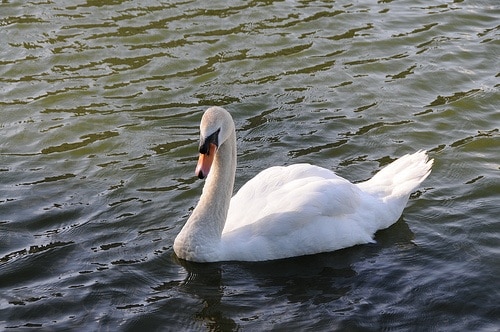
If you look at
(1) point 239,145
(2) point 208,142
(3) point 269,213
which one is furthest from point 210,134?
(1) point 239,145

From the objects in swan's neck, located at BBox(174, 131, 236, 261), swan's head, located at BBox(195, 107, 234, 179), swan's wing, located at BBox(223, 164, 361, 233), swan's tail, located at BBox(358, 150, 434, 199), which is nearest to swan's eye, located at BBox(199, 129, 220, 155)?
swan's head, located at BBox(195, 107, 234, 179)

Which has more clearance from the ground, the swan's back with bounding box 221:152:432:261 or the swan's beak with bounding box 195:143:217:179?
the swan's beak with bounding box 195:143:217:179

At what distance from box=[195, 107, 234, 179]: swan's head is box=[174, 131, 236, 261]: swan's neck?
236 mm

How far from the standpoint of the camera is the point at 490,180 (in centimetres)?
1003

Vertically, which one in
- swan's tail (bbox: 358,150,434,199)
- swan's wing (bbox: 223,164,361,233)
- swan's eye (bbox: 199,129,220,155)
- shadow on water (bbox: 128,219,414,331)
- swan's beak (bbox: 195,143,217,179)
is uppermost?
swan's eye (bbox: 199,129,220,155)

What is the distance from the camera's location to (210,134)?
26.8 ft

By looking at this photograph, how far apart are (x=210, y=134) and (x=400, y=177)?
228cm

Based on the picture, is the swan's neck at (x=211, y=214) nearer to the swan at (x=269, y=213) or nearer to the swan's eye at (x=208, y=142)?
the swan at (x=269, y=213)

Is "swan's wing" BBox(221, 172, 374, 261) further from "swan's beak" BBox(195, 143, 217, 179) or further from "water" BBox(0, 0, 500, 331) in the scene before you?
"swan's beak" BBox(195, 143, 217, 179)

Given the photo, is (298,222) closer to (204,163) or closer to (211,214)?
(211,214)

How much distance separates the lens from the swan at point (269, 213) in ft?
28.0

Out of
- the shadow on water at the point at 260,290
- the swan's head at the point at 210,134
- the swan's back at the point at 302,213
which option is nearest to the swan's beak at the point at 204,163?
the swan's head at the point at 210,134

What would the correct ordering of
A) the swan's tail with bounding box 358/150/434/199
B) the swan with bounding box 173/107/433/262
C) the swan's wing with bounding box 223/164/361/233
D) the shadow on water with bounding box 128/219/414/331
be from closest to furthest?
the shadow on water with bounding box 128/219/414/331
the swan with bounding box 173/107/433/262
the swan's wing with bounding box 223/164/361/233
the swan's tail with bounding box 358/150/434/199

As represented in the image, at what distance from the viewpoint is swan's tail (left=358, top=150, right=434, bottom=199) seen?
30.6ft
